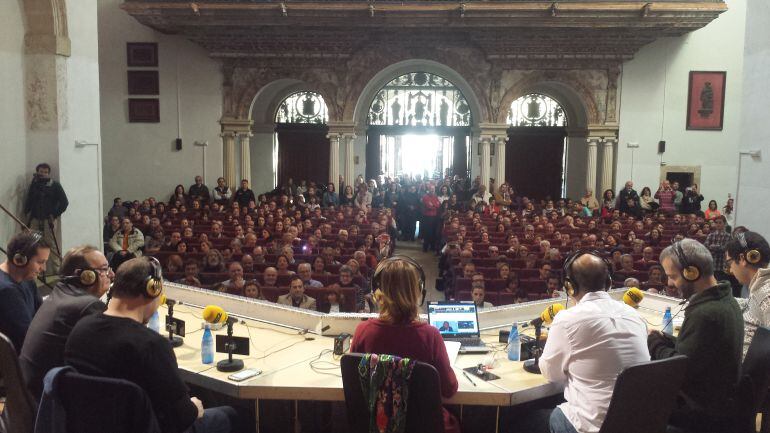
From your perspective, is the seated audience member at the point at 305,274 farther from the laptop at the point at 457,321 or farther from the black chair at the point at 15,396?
the black chair at the point at 15,396

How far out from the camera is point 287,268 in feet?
28.2

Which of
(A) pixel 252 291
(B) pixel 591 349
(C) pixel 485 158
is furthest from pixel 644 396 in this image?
(C) pixel 485 158

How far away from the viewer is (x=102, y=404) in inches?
103

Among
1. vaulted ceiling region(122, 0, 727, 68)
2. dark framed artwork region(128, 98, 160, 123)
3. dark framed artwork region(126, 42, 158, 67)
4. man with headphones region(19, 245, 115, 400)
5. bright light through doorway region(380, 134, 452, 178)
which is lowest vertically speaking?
man with headphones region(19, 245, 115, 400)

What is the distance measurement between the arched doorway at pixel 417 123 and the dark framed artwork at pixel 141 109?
6.36 meters

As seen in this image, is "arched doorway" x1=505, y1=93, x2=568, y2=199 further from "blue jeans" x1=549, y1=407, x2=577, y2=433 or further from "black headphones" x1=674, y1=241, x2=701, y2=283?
"blue jeans" x1=549, y1=407, x2=577, y2=433

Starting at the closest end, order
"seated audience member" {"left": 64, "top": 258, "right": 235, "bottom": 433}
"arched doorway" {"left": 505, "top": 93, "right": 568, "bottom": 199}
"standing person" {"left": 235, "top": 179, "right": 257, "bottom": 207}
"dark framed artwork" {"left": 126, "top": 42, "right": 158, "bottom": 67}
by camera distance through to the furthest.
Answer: "seated audience member" {"left": 64, "top": 258, "right": 235, "bottom": 433}, "standing person" {"left": 235, "top": 179, "right": 257, "bottom": 207}, "dark framed artwork" {"left": 126, "top": 42, "right": 158, "bottom": 67}, "arched doorway" {"left": 505, "top": 93, "right": 568, "bottom": 199}

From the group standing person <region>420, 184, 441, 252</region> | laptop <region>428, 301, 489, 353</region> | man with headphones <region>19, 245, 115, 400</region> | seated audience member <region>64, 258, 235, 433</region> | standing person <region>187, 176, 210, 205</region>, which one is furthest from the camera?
standing person <region>187, 176, 210, 205</region>

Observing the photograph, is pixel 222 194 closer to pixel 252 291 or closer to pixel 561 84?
pixel 561 84

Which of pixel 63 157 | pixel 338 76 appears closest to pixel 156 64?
pixel 338 76

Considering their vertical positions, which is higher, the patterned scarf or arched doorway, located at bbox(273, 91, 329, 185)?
arched doorway, located at bbox(273, 91, 329, 185)

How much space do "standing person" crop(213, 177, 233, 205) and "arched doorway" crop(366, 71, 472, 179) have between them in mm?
4972

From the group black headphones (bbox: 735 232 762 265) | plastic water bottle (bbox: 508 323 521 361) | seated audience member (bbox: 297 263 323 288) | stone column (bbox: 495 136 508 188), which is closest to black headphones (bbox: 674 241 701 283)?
black headphones (bbox: 735 232 762 265)

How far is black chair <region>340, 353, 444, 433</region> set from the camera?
2.72 meters
